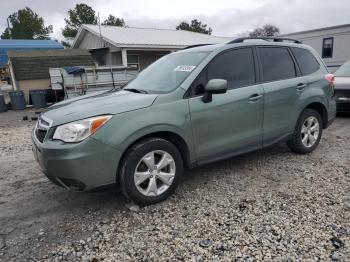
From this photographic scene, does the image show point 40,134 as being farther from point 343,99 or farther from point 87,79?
point 87,79

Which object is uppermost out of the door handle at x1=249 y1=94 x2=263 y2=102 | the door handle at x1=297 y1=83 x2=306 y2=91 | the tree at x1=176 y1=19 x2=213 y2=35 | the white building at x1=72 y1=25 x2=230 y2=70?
the tree at x1=176 y1=19 x2=213 y2=35

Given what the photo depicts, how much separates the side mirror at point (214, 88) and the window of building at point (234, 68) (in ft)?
0.84

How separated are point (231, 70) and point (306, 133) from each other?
1.90 meters

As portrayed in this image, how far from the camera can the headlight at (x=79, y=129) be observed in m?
3.16

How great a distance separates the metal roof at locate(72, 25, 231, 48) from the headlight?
52.8 feet

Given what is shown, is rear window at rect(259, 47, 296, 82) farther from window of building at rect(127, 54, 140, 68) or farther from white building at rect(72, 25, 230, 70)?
window of building at rect(127, 54, 140, 68)

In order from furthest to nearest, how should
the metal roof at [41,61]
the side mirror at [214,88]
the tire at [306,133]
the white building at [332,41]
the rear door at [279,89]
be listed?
the white building at [332,41] → the metal roof at [41,61] → the tire at [306,133] → the rear door at [279,89] → the side mirror at [214,88]

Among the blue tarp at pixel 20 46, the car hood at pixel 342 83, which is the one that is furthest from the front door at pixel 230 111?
the blue tarp at pixel 20 46

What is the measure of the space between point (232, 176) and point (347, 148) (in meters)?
2.59

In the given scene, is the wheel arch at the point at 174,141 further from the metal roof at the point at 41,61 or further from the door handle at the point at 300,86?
the metal roof at the point at 41,61

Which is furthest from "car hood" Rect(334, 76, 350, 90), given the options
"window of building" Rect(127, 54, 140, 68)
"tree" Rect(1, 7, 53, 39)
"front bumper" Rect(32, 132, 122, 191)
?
"tree" Rect(1, 7, 53, 39)

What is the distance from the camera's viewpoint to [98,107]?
3396 millimetres

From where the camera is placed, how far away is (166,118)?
11.6 feet

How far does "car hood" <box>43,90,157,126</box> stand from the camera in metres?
3.29
